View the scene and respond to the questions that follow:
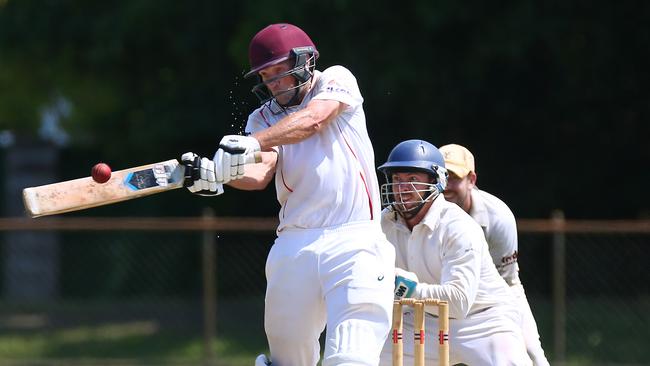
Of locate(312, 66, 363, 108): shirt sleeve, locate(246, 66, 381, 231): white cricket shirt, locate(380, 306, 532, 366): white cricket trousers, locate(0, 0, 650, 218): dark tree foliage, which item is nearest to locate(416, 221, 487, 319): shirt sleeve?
locate(380, 306, 532, 366): white cricket trousers

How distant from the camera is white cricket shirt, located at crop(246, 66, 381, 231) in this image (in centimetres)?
482

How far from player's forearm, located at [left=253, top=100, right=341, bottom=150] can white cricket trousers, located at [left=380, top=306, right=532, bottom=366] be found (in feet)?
4.82

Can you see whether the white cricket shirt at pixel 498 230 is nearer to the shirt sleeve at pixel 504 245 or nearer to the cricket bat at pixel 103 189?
the shirt sleeve at pixel 504 245

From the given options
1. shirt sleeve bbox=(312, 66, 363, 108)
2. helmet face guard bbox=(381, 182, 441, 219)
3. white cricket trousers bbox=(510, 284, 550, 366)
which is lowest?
white cricket trousers bbox=(510, 284, 550, 366)

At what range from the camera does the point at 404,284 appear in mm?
5398

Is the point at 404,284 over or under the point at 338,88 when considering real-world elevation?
under

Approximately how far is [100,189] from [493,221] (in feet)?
7.92

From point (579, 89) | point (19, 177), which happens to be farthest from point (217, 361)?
point (19, 177)

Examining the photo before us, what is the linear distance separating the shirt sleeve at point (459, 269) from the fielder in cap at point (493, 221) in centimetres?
55

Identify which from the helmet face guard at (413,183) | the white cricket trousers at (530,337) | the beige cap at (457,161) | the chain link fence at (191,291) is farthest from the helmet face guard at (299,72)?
the chain link fence at (191,291)

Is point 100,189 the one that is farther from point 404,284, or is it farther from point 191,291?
point 191,291

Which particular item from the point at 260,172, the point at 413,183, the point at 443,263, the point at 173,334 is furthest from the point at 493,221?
the point at 173,334

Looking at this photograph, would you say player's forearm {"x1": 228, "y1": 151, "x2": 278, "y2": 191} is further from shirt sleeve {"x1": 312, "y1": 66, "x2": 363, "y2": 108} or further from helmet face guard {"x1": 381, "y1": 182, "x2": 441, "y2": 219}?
helmet face guard {"x1": 381, "y1": 182, "x2": 441, "y2": 219}

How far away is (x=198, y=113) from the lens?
13773 millimetres
